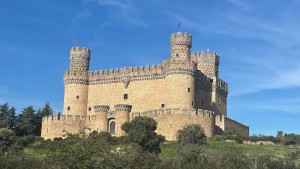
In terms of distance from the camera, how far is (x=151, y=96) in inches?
2803

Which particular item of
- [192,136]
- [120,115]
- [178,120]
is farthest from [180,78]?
[192,136]

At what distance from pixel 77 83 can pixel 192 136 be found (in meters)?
22.8

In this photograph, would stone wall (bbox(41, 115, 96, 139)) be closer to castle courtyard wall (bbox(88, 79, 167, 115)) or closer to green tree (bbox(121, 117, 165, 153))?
castle courtyard wall (bbox(88, 79, 167, 115))

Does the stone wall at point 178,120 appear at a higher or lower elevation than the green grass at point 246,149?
higher

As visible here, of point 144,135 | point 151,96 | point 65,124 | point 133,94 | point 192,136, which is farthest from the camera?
point 133,94

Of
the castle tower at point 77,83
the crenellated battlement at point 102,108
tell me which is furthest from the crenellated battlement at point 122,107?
the castle tower at point 77,83

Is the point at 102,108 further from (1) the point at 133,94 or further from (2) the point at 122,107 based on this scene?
(1) the point at 133,94

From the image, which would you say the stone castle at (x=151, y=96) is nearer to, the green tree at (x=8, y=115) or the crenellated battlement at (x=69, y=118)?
the crenellated battlement at (x=69, y=118)

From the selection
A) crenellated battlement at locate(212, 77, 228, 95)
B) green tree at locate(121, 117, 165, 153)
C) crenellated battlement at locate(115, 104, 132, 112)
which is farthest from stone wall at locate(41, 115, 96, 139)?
crenellated battlement at locate(212, 77, 228, 95)

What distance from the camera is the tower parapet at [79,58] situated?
76.2 m

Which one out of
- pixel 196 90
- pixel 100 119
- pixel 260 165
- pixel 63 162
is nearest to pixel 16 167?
pixel 63 162

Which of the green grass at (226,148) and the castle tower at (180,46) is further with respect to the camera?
the castle tower at (180,46)

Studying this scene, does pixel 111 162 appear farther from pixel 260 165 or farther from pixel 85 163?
pixel 260 165

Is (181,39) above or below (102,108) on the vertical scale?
above
